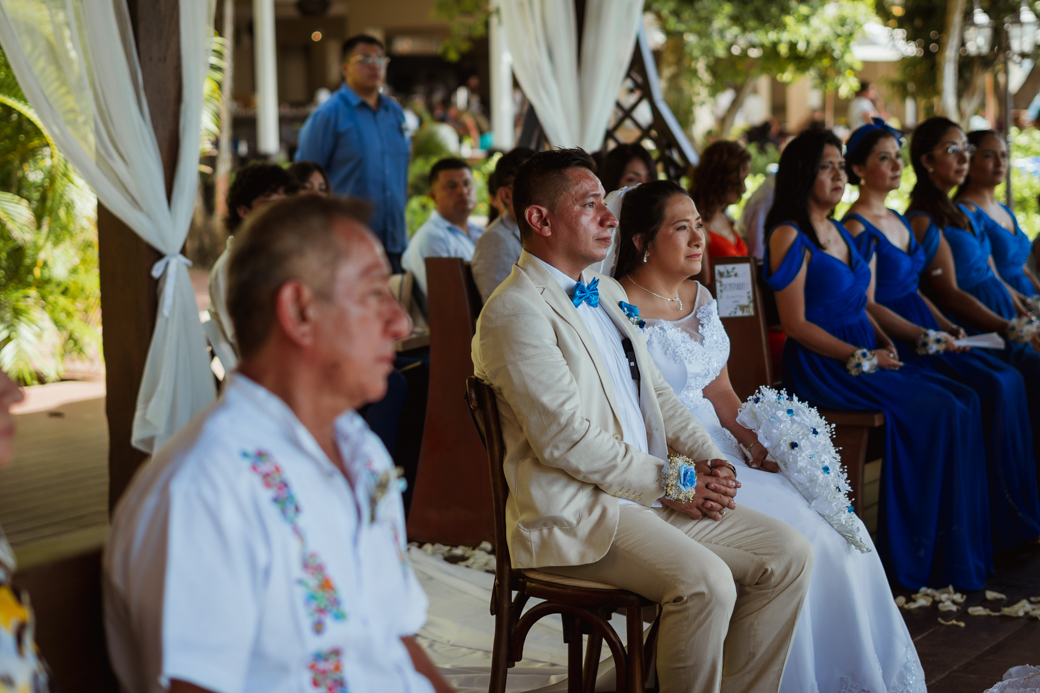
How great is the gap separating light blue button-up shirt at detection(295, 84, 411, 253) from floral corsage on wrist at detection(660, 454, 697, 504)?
3.23 metres

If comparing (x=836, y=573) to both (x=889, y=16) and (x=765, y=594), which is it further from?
(x=889, y=16)

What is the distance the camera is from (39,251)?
20.7ft

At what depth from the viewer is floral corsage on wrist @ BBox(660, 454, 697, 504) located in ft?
7.44

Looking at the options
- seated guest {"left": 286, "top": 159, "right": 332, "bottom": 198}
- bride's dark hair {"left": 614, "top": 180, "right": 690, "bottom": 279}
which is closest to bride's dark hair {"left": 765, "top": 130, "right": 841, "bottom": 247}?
bride's dark hair {"left": 614, "top": 180, "right": 690, "bottom": 279}

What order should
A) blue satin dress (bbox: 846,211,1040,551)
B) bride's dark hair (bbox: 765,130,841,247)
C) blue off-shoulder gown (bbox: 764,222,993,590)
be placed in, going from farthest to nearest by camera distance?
blue satin dress (bbox: 846,211,1040,551) → bride's dark hair (bbox: 765,130,841,247) → blue off-shoulder gown (bbox: 764,222,993,590)

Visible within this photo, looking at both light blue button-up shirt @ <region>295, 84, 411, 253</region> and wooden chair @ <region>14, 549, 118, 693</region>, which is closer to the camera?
wooden chair @ <region>14, 549, 118, 693</region>

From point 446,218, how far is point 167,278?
1590 millimetres

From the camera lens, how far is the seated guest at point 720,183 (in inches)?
186

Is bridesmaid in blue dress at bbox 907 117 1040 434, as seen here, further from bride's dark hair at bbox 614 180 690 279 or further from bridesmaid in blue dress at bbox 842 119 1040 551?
bride's dark hair at bbox 614 180 690 279

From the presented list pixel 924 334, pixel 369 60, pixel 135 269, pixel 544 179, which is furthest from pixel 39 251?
pixel 924 334

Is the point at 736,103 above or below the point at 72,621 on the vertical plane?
above

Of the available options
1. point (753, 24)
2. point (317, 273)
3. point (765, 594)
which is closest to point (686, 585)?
point (765, 594)

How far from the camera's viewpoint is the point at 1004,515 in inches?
153

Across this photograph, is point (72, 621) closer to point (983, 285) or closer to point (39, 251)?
point (983, 285)
